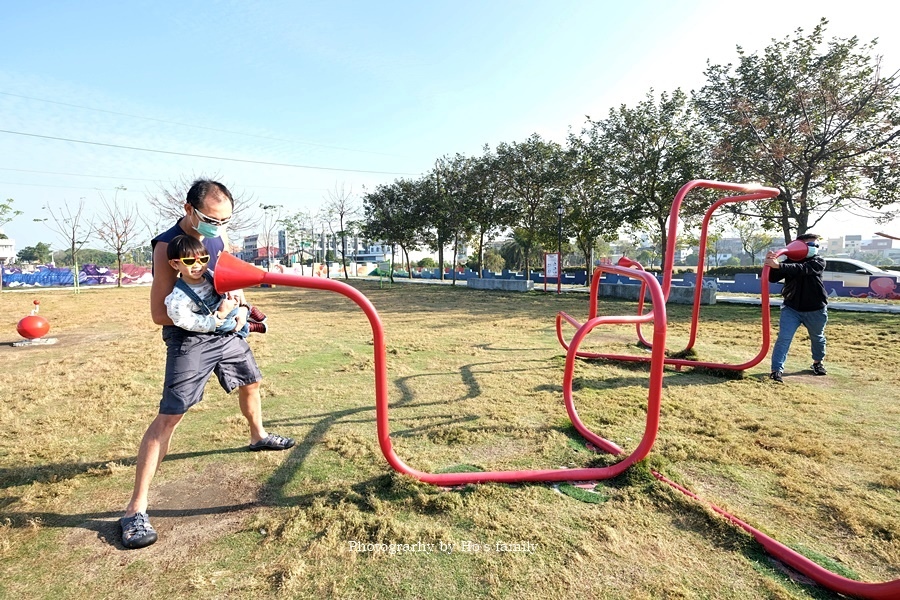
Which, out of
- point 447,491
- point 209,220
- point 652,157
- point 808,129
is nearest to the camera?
point 209,220

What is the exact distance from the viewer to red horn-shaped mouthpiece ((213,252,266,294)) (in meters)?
2.15

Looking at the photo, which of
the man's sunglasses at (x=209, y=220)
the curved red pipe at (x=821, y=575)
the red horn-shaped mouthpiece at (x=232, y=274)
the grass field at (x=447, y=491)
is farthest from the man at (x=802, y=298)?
the man's sunglasses at (x=209, y=220)

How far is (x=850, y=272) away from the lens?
17.5m

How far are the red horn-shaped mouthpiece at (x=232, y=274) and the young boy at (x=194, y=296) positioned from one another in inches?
4.8

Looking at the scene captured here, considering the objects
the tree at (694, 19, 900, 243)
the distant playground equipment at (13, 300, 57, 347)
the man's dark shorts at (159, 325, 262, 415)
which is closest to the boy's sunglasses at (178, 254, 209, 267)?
the man's dark shorts at (159, 325, 262, 415)

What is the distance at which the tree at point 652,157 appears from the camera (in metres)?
17.5

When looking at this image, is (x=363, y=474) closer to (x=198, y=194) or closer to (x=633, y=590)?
(x=633, y=590)

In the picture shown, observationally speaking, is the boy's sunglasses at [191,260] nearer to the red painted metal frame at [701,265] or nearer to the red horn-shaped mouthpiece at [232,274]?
the red horn-shaped mouthpiece at [232,274]

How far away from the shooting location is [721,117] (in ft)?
51.3

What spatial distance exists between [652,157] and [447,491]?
1952cm

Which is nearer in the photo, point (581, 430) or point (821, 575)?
point (821, 575)

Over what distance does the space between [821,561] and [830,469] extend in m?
1.18

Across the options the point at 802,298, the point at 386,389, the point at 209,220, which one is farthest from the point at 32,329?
the point at 802,298

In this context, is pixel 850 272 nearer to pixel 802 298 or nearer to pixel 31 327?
pixel 802 298
